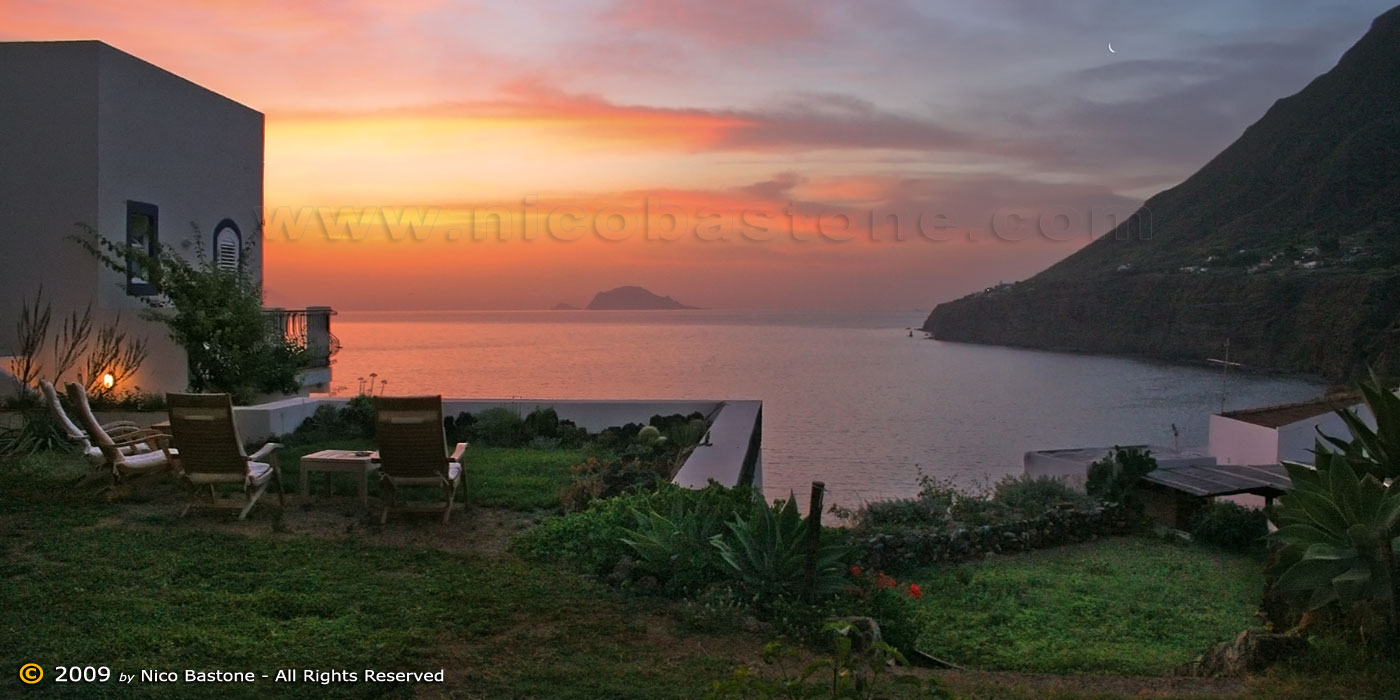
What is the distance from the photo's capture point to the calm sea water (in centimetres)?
2325

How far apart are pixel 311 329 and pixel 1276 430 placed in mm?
13926

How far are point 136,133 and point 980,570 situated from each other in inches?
459

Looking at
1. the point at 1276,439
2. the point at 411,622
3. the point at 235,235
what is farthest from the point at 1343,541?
the point at 235,235

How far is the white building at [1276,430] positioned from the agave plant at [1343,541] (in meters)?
8.66

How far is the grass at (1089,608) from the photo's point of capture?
191 inches

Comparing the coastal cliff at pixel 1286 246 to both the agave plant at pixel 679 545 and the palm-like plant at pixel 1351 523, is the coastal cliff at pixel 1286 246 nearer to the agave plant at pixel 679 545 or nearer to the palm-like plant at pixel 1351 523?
the palm-like plant at pixel 1351 523

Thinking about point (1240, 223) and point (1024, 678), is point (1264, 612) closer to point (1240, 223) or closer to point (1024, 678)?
point (1024, 678)

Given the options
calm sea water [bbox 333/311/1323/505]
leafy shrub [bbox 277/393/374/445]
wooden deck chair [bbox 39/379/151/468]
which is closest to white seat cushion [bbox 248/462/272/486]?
wooden deck chair [bbox 39/379/151/468]

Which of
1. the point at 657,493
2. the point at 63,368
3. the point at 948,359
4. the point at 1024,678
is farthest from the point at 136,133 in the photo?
the point at 948,359

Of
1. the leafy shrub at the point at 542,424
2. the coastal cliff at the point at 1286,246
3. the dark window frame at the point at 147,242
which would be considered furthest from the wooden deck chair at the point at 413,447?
the coastal cliff at the point at 1286,246

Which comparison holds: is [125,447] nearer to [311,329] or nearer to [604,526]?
[604,526]

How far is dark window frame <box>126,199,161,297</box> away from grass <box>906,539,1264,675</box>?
34.5ft

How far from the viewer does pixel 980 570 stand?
758 centimetres

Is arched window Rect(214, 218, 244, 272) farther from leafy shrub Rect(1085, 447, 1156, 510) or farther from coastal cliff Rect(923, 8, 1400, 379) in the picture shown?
coastal cliff Rect(923, 8, 1400, 379)
